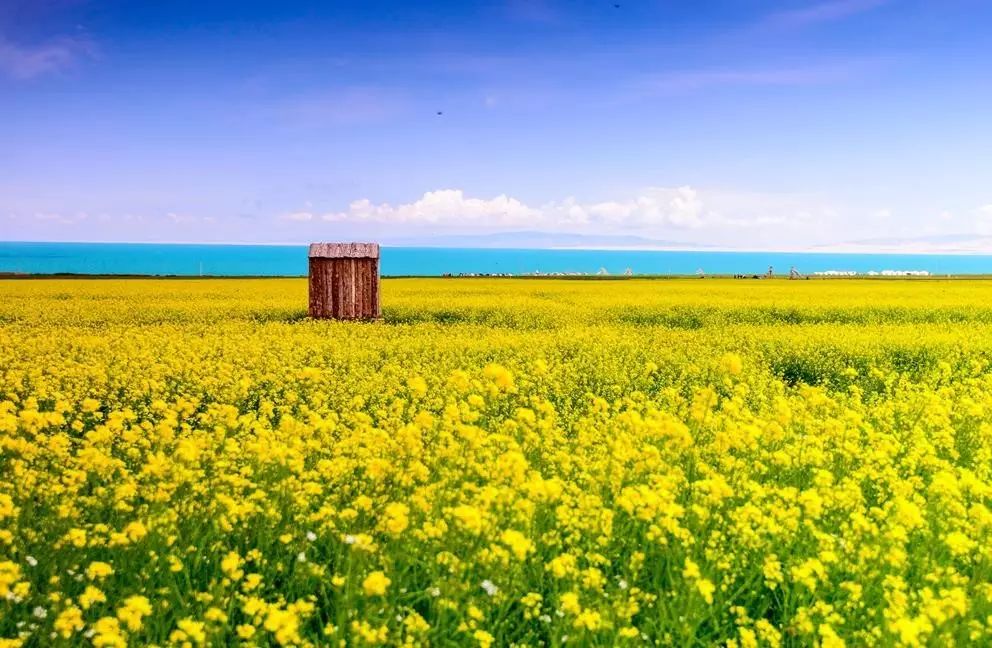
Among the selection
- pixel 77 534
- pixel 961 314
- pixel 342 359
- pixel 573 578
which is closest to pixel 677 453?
pixel 573 578

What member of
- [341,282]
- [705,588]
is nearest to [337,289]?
[341,282]

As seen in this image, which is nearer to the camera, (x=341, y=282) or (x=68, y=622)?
(x=68, y=622)

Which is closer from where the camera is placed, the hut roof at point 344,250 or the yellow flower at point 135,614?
the yellow flower at point 135,614

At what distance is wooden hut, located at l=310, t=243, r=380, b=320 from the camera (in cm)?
1986

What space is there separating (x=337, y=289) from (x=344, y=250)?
1.03m

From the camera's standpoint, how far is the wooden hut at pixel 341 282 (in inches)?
782

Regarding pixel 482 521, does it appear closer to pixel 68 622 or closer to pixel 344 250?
pixel 68 622

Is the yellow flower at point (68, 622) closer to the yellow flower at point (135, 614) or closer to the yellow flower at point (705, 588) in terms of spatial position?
the yellow flower at point (135, 614)

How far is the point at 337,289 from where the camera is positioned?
783 inches

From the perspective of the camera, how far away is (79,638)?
3.67 meters

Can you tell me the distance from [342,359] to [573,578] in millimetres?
8231

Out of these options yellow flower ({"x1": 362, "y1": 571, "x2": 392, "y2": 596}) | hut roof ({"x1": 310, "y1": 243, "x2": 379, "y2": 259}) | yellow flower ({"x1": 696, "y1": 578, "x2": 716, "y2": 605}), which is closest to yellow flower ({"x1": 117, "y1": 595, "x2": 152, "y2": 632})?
yellow flower ({"x1": 362, "y1": 571, "x2": 392, "y2": 596})

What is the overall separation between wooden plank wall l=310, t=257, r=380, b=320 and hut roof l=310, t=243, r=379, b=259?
0.08 m

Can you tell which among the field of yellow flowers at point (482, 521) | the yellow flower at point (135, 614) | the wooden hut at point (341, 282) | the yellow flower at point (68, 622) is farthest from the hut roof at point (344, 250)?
the yellow flower at point (135, 614)
